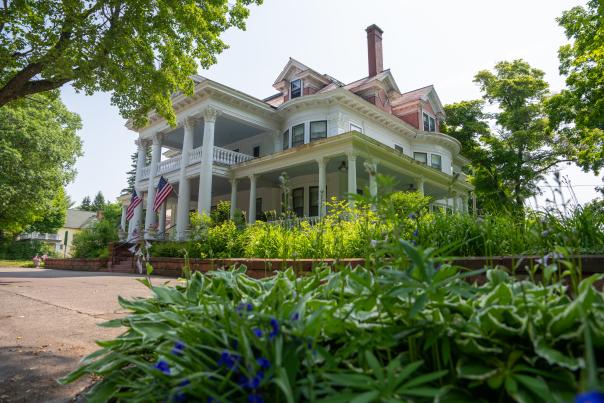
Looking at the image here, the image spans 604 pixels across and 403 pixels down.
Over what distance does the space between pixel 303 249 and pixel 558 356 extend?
4.63m

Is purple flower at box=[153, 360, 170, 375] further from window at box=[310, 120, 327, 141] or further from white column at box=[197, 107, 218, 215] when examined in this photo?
window at box=[310, 120, 327, 141]

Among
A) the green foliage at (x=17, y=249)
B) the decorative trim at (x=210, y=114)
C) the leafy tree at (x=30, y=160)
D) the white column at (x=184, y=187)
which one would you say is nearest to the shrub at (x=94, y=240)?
the white column at (x=184, y=187)

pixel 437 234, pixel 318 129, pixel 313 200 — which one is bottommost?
pixel 437 234

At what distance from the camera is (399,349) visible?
1.41 m

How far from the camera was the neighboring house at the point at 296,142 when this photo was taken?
52.3 ft

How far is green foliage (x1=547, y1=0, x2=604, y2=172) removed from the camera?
42.2ft

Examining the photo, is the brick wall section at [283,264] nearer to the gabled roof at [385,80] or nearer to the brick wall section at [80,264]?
the brick wall section at [80,264]

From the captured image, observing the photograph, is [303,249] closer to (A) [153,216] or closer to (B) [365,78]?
(A) [153,216]

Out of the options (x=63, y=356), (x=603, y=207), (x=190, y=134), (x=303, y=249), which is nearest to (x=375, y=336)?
(x=63, y=356)

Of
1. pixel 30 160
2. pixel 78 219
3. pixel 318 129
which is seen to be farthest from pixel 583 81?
pixel 78 219

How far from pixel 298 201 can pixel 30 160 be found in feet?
68.1

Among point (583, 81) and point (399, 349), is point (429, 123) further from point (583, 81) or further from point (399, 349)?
point (399, 349)

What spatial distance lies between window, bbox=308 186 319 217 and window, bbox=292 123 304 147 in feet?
8.11

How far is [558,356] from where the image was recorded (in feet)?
3.37
